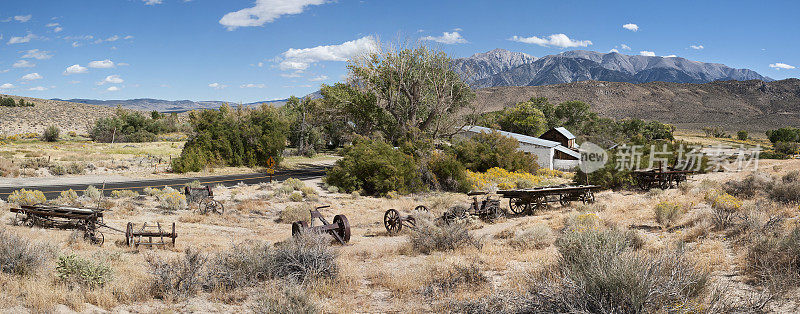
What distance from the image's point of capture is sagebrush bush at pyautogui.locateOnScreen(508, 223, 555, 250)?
9.84 meters

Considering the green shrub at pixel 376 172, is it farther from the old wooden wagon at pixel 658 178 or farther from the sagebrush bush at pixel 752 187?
the sagebrush bush at pixel 752 187

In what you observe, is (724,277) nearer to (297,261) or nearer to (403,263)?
(403,263)

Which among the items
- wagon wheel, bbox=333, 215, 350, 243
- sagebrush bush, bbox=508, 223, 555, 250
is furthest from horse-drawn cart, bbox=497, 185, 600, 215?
wagon wheel, bbox=333, 215, 350, 243

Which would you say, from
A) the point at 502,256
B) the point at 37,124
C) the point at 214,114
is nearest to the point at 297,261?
the point at 502,256

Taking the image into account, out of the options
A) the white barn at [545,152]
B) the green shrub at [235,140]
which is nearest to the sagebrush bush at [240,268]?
the green shrub at [235,140]

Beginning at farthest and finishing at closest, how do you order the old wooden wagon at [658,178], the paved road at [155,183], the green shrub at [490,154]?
1. the green shrub at [490,154]
2. the old wooden wagon at [658,178]
3. the paved road at [155,183]

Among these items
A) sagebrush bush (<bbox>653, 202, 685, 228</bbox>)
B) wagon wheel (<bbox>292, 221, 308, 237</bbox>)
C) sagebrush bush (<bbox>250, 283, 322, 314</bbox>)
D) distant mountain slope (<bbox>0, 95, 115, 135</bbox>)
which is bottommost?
sagebrush bush (<bbox>250, 283, 322, 314</bbox>)

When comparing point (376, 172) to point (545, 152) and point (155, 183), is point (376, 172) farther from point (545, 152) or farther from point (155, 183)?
point (545, 152)

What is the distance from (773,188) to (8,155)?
4945 cm

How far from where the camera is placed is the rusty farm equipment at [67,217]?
1063 cm

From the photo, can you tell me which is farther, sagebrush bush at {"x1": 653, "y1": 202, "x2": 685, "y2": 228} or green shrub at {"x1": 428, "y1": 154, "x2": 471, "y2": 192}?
green shrub at {"x1": 428, "y1": 154, "x2": 471, "y2": 192}

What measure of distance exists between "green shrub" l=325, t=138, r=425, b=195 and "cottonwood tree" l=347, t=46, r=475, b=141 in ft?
19.0

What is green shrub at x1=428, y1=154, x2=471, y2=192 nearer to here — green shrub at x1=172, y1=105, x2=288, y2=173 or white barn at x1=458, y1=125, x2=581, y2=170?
white barn at x1=458, y1=125, x2=581, y2=170

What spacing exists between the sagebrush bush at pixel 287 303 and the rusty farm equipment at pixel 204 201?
1151 cm
